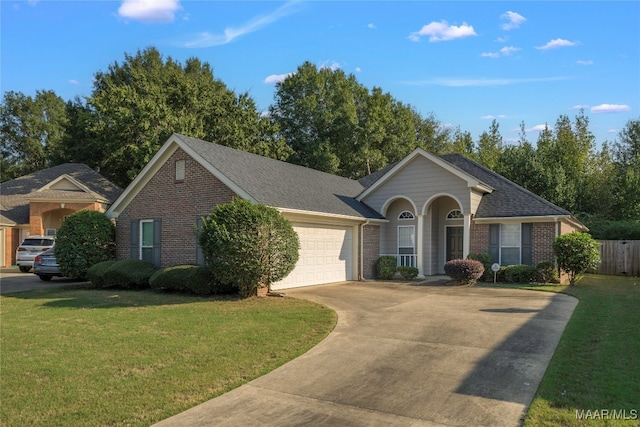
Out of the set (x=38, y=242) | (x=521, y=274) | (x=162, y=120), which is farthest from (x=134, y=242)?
(x=521, y=274)

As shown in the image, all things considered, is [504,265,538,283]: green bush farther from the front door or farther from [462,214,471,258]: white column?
the front door

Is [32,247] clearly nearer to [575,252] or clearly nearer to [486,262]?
[486,262]

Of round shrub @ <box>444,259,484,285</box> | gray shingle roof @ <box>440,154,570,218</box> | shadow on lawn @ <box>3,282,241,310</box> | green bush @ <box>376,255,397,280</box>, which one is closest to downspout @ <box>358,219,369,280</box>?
green bush @ <box>376,255,397,280</box>

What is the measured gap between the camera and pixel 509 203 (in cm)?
1962

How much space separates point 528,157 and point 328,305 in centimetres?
2618

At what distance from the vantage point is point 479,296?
46.9 ft

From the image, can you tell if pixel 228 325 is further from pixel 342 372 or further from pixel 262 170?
pixel 262 170

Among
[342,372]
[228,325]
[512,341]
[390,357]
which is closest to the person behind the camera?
[342,372]

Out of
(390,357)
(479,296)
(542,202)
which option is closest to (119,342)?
(390,357)

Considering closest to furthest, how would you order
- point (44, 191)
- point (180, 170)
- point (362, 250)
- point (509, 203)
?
point (180, 170) < point (509, 203) < point (362, 250) < point (44, 191)

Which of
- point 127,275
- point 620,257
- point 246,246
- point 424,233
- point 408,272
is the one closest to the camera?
point 246,246

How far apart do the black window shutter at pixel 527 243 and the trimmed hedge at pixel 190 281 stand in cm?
1170

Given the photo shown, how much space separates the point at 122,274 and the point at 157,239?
209 cm

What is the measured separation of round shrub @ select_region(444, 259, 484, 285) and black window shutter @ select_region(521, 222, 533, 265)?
Result: 2.44 metres
